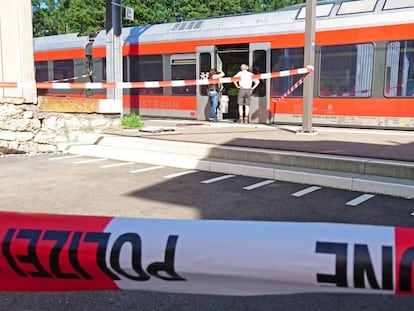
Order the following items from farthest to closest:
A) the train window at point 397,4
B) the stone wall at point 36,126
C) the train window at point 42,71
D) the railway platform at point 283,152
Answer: the train window at point 42,71 < the train window at point 397,4 < the stone wall at point 36,126 < the railway platform at point 283,152

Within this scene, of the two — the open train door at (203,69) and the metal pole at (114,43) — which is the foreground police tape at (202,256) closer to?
the metal pole at (114,43)

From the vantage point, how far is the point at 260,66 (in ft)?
41.5

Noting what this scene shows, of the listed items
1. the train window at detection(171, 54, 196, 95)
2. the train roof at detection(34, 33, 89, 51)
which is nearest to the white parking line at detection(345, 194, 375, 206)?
the train window at detection(171, 54, 196, 95)

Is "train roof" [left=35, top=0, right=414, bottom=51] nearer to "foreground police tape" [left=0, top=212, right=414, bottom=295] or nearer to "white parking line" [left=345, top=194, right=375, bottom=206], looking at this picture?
"white parking line" [left=345, top=194, right=375, bottom=206]

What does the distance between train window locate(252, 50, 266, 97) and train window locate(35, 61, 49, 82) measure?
922cm

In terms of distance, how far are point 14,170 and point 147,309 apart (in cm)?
A: 548

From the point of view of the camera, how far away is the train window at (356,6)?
10906 mm

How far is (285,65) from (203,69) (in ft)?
8.77

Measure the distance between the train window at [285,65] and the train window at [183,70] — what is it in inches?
105

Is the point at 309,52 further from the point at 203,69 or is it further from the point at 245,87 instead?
the point at 203,69

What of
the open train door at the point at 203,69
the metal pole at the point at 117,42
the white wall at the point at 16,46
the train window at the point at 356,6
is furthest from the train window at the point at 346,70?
the white wall at the point at 16,46

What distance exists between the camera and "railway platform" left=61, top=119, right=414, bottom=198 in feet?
20.3

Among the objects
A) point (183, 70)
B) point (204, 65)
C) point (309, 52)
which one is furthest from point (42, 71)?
point (309, 52)

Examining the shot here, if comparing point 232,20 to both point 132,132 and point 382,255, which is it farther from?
point 382,255
